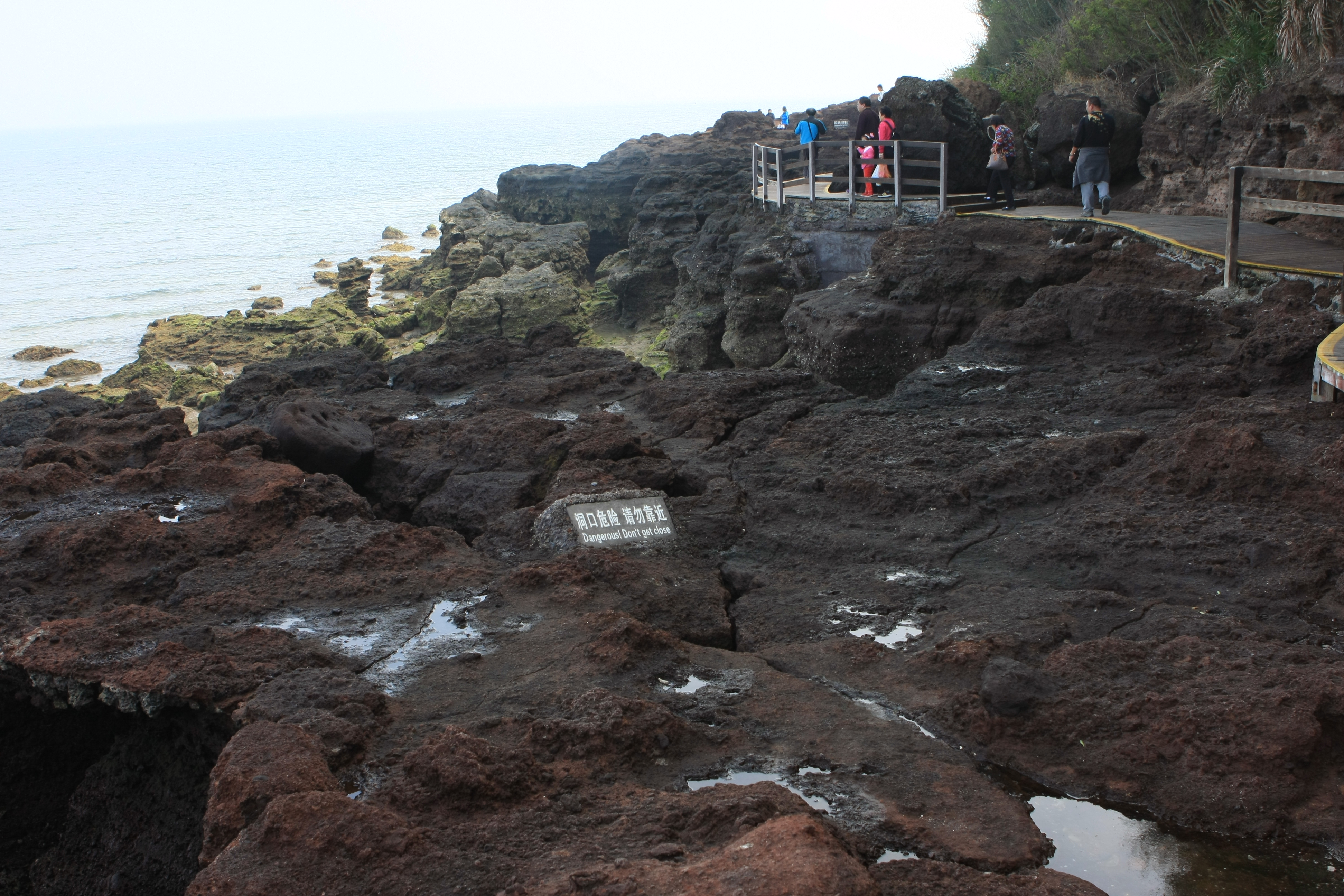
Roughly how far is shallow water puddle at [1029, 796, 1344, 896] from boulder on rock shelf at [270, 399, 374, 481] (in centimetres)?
653

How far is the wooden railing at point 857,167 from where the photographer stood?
51.1 ft

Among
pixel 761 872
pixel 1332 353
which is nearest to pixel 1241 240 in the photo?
pixel 1332 353

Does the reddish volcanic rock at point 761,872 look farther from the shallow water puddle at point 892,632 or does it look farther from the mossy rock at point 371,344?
the mossy rock at point 371,344

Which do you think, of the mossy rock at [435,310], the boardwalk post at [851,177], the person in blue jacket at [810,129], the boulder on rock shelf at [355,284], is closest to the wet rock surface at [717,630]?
the boardwalk post at [851,177]

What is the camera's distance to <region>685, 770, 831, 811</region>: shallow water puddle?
13.2 feet

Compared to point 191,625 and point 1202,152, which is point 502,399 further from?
point 1202,152

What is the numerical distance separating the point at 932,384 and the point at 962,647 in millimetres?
4562

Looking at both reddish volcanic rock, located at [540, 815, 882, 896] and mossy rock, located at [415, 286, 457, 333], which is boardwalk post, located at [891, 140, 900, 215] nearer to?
mossy rock, located at [415, 286, 457, 333]

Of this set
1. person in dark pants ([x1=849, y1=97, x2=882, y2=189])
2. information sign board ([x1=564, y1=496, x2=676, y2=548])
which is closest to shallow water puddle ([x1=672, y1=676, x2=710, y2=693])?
information sign board ([x1=564, y1=496, x2=676, y2=548])

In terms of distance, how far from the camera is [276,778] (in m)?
3.84

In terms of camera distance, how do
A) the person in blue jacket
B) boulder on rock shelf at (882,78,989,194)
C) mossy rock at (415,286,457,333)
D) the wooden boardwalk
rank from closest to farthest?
the wooden boardwalk
boulder on rock shelf at (882,78,989,194)
the person in blue jacket
mossy rock at (415,286,457,333)

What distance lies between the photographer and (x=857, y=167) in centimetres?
1880

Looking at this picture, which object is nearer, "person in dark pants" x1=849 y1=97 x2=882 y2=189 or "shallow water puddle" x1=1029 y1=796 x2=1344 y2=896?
"shallow water puddle" x1=1029 y1=796 x2=1344 y2=896

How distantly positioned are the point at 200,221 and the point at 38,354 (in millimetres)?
42824
